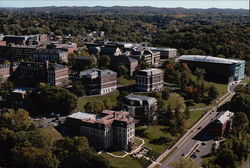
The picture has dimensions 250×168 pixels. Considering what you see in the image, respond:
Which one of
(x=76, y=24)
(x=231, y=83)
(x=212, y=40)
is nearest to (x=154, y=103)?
(x=231, y=83)

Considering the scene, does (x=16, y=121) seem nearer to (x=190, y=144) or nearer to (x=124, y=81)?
(x=190, y=144)

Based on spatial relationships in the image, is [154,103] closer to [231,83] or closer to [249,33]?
[231,83]

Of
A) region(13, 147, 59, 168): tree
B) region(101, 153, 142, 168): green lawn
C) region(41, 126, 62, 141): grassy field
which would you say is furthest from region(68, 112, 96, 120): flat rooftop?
region(13, 147, 59, 168): tree

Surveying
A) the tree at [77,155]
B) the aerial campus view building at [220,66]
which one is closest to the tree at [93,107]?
the tree at [77,155]

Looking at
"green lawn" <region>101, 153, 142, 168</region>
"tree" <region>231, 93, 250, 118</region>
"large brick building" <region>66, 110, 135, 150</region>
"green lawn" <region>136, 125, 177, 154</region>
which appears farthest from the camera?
"tree" <region>231, 93, 250, 118</region>

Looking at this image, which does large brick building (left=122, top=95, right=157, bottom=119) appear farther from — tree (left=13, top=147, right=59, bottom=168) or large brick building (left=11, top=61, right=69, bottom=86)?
tree (left=13, top=147, right=59, bottom=168)

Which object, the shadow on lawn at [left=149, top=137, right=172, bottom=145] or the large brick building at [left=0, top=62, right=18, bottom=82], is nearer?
the shadow on lawn at [left=149, top=137, right=172, bottom=145]
